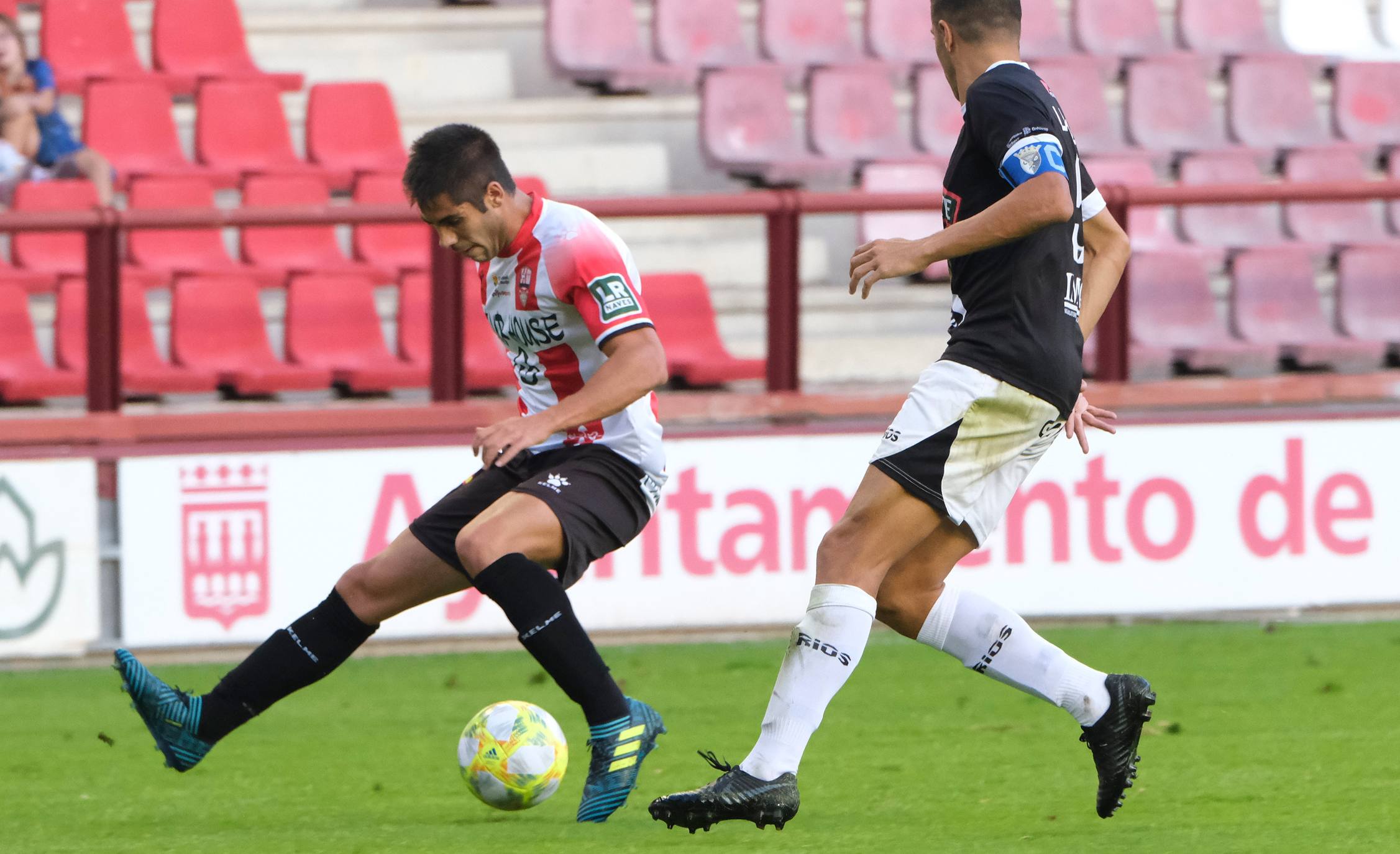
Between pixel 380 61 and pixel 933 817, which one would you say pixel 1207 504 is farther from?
pixel 380 61

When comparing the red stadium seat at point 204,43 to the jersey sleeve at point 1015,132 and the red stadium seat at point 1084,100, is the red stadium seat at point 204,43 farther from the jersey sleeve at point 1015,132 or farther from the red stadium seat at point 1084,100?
the jersey sleeve at point 1015,132

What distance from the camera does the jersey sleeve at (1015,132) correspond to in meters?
4.08

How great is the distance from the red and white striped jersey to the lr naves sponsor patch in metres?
0.77

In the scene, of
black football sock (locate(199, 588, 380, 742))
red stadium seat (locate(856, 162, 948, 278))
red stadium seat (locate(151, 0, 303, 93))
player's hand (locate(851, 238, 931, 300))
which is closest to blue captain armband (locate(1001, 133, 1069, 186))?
player's hand (locate(851, 238, 931, 300))

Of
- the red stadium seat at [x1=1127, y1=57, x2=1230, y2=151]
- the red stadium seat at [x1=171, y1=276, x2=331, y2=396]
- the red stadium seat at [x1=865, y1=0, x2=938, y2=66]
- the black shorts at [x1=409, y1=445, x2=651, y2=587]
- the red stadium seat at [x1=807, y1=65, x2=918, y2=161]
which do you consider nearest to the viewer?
the black shorts at [x1=409, y1=445, x2=651, y2=587]

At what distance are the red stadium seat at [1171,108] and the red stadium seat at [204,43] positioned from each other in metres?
5.10

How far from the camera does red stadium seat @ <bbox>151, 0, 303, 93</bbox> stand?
11.3m

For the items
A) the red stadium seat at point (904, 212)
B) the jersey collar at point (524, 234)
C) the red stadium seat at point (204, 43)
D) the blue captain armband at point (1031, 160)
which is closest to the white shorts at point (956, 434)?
the blue captain armband at point (1031, 160)

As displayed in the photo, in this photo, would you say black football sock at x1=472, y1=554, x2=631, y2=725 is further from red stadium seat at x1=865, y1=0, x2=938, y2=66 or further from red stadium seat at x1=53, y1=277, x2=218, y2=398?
red stadium seat at x1=865, y1=0, x2=938, y2=66

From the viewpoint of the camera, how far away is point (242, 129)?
1078 cm

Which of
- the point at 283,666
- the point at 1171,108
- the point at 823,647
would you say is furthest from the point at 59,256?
the point at 1171,108

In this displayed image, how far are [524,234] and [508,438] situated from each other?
2.01 feet

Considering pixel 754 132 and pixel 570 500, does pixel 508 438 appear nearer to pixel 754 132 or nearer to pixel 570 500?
pixel 570 500

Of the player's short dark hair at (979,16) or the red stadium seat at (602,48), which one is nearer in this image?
the player's short dark hair at (979,16)
